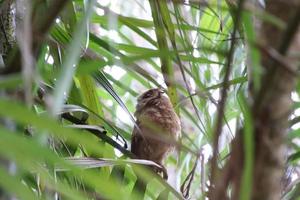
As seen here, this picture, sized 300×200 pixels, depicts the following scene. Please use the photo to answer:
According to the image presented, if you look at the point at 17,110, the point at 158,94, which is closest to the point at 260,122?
the point at 17,110

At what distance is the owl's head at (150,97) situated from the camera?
3.91 ft

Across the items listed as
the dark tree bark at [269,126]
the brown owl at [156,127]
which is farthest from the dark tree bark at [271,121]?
the brown owl at [156,127]

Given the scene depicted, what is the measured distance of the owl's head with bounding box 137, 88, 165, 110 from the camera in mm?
1191

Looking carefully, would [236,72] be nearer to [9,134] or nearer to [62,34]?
[62,34]

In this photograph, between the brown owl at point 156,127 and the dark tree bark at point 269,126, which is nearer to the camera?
the dark tree bark at point 269,126

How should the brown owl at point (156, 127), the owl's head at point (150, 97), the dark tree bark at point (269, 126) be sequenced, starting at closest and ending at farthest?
1. the dark tree bark at point (269, 126)
2. the brown owl at point (156, 127)
3. the owl's head at point (150, 97)

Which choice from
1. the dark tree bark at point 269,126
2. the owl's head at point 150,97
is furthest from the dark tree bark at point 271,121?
the owl's head at point 150,97

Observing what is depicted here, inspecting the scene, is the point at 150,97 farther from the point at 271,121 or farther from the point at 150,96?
the point at 271,121

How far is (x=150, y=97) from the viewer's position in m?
1.22

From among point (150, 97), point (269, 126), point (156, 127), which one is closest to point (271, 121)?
point (269, 126)

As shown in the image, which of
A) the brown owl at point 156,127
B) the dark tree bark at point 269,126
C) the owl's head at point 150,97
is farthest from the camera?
the owl's head at point 150,97

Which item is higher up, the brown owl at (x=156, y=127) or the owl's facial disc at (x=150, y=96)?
the owl's facial disc at (x=150, y=96)

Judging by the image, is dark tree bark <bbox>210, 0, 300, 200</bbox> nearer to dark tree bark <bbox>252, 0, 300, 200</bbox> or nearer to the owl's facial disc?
dark tree bark <bbox>252, 0, 300, 200</bbox>

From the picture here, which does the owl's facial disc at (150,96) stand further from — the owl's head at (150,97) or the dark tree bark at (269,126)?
the dark tree bark at (269,126)
